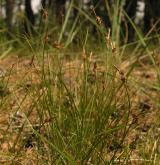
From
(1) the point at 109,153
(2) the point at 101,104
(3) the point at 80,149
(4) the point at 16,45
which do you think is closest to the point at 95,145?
(3) the point at 80,149

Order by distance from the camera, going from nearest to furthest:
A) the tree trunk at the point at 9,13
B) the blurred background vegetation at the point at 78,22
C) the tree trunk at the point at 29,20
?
1. the blurred background vegetation at the point at 78,22
2. the tree trunk at the point at 29,20
3. the tree trunk at the point at 9,13

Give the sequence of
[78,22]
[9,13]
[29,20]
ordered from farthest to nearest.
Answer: [29,20]
[9,13]
[78,22]

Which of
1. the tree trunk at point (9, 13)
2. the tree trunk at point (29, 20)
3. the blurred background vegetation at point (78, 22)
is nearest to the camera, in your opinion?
the blurred background vegetation at point (78, 22)

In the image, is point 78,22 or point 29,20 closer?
point 78,22

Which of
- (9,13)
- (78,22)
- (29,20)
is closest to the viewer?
(78,22)

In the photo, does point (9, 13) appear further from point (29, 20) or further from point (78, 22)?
point (78, 22)

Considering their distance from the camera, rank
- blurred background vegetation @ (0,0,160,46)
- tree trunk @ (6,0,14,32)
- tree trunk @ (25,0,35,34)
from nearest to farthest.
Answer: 1. blurred background vegetation @ (0,0,160,46)
2. tree trunk @ (25,0,35,34)
3. tree trunk @ (6,0,14,32)

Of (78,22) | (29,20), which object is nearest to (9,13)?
(29,20)

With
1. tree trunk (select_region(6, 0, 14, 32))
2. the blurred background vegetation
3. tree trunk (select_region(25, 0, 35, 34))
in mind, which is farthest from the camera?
tree trunk (select_region(6, 0, 14, 32))

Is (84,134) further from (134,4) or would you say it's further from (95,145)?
(134,4)

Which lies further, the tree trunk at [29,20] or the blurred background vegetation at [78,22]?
the tree trunk at [29,20]

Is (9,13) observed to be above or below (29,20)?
above
